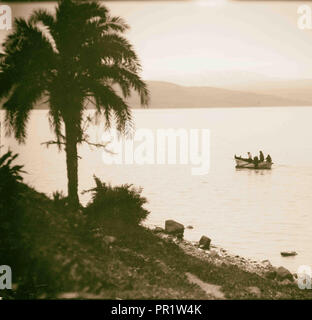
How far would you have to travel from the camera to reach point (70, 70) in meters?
15.7

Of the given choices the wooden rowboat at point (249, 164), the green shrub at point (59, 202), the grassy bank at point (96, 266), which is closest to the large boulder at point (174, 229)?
the grassy bank at point (96, 266)

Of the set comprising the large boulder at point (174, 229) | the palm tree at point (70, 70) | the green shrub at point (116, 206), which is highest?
the palm tree at point (70, 70)

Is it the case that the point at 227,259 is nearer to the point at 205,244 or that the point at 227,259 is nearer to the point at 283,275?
the point at 205,244

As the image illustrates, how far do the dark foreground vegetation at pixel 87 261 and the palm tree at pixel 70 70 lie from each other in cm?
220

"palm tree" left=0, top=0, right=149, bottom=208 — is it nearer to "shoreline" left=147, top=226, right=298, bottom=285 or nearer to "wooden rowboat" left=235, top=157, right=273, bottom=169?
"shoreline" left=147, top=226, right=298, bottom=285

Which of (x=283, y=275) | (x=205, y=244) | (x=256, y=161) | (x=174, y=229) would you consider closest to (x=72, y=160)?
(x=174, y=229)

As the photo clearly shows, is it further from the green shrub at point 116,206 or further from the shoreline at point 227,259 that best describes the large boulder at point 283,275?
the green shrub at point 116,206

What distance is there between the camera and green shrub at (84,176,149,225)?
1692cm

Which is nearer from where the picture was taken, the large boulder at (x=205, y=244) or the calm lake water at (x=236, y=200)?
the large boulder at (x=205, y=244)

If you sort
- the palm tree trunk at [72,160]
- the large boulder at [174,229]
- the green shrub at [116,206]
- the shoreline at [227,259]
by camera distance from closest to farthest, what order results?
the palm tree trunk at [72,160] < the shoreline at [227,259] < the green shrub at [116,206] < the large boulder at [174,229]

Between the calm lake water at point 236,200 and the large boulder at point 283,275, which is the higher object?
the calm lake water at point 236,200

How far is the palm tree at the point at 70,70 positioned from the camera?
605 inches
